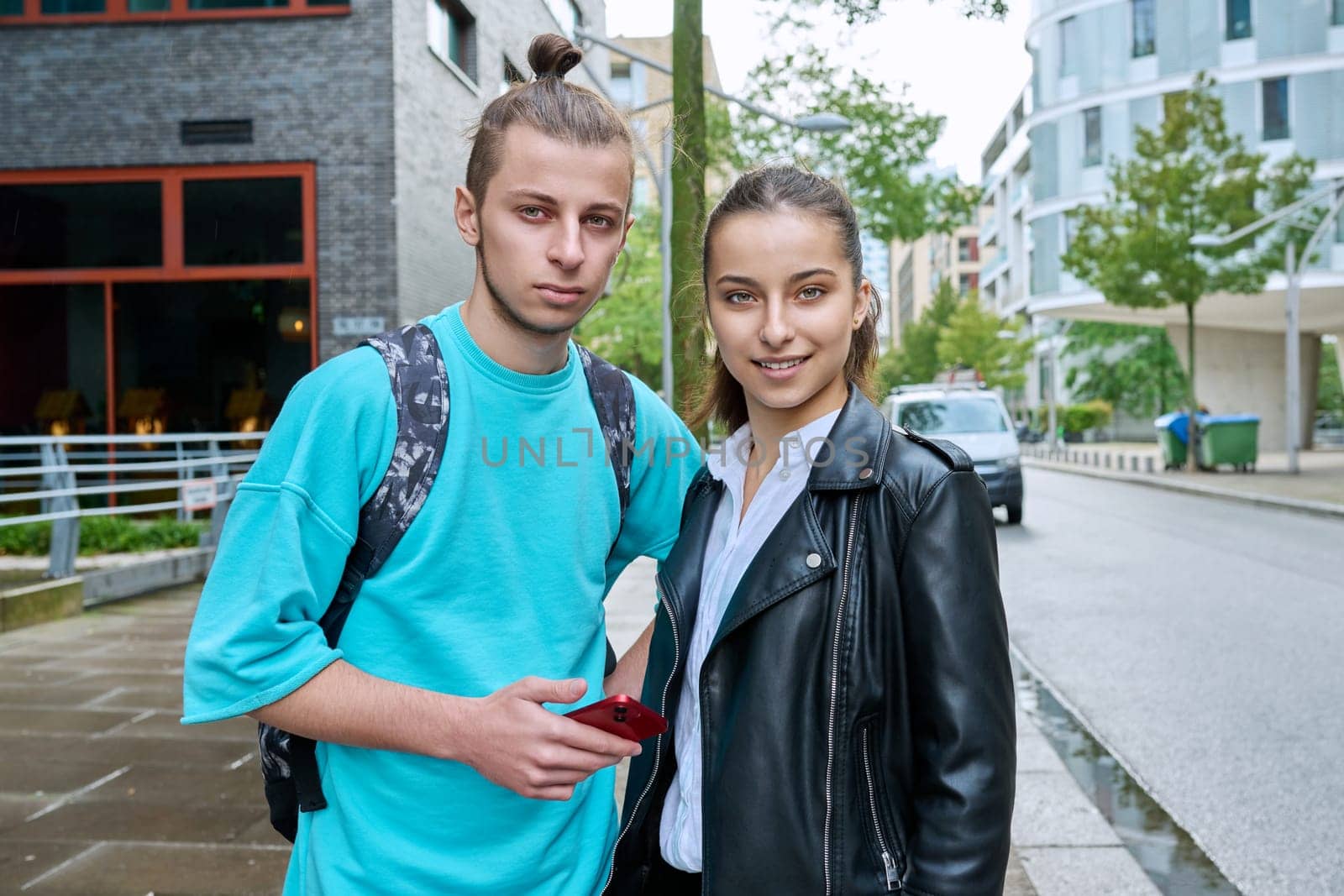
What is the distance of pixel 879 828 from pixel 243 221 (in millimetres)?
14250

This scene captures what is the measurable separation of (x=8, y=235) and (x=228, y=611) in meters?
15.6

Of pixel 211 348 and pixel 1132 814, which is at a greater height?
pixel 211 348

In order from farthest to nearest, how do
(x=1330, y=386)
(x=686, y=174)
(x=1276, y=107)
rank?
(x=1330, y=386) → (x=1276, y=107) → (x=686, y=174)

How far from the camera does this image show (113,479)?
14578mm

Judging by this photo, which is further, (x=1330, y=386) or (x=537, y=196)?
(x=1330, y=386)

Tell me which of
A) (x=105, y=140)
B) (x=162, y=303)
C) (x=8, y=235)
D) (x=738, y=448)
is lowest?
(x=738, y=448)

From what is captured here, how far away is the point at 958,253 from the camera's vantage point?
94812mm

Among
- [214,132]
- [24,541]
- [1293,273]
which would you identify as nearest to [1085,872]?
[24,541]

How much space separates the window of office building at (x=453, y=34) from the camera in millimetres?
15039

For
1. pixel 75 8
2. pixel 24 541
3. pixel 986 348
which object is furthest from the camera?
pixel 986 348

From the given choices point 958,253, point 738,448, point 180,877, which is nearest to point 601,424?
point 738,448

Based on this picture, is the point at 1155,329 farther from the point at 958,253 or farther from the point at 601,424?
the point at 601,424

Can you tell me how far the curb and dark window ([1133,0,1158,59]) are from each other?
18.8m

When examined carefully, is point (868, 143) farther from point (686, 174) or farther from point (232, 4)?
point (686, 174)
